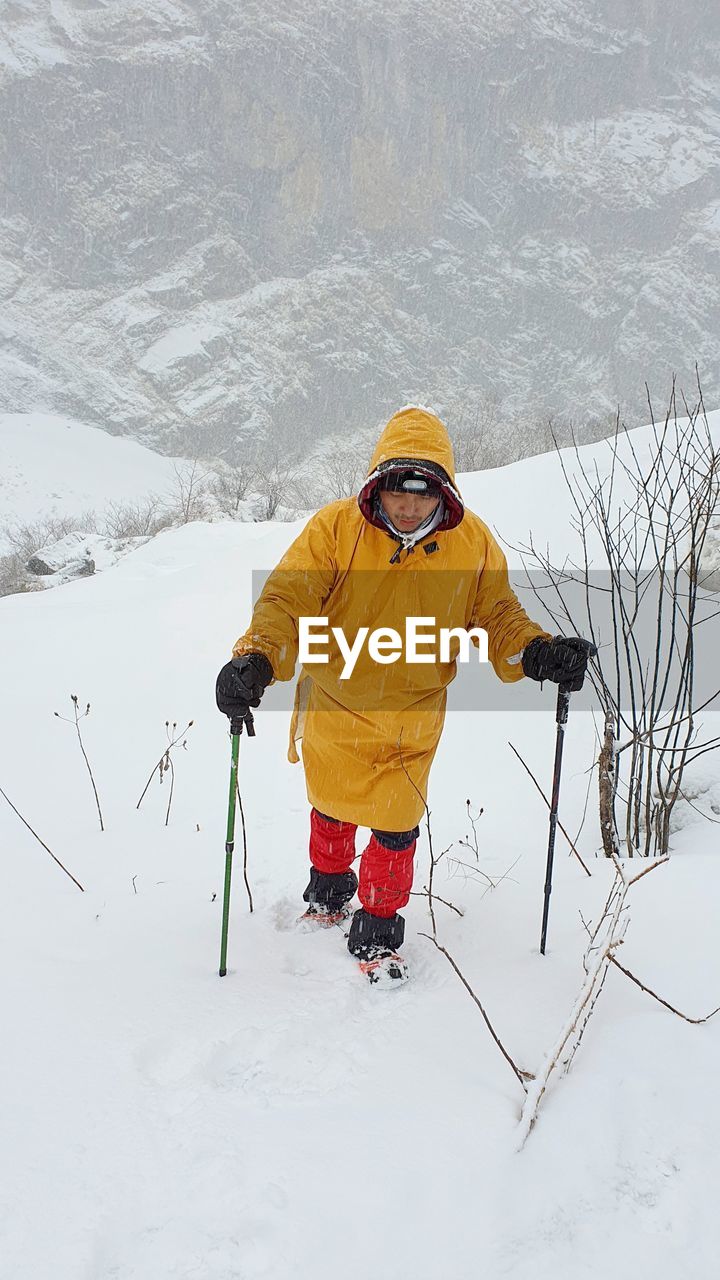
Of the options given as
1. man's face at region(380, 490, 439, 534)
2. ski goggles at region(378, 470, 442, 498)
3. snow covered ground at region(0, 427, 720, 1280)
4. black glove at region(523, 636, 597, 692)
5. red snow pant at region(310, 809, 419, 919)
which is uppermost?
ski goggles at region(378, 470, 442, 498)

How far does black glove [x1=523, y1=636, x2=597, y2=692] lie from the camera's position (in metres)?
1.87

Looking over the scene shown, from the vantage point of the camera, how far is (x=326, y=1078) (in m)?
1.54

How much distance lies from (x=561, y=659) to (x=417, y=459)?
66 centimetres

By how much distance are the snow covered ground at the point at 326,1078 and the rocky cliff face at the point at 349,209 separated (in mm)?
61829

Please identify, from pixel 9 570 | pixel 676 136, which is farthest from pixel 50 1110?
pixel 676 136

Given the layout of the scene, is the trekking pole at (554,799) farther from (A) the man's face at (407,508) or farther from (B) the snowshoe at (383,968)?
(A) the man's face at (407,508)

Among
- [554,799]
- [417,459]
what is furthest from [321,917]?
[417,459]

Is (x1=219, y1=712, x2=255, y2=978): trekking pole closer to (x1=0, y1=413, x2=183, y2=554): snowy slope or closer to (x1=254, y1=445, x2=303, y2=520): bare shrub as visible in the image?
(x1=254, y1=445, x2=303, y2=520): bare shrub

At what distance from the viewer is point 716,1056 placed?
141cm

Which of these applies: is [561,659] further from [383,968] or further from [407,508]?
[383,968]

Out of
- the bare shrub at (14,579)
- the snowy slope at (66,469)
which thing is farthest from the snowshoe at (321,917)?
the snowy slope at (66,469)

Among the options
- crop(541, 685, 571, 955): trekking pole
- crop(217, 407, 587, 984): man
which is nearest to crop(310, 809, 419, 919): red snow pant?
crop(217, 407, 587, 984): man

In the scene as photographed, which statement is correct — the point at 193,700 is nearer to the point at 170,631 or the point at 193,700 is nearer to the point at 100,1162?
the point at 170,631

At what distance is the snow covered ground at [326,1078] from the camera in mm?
1166
